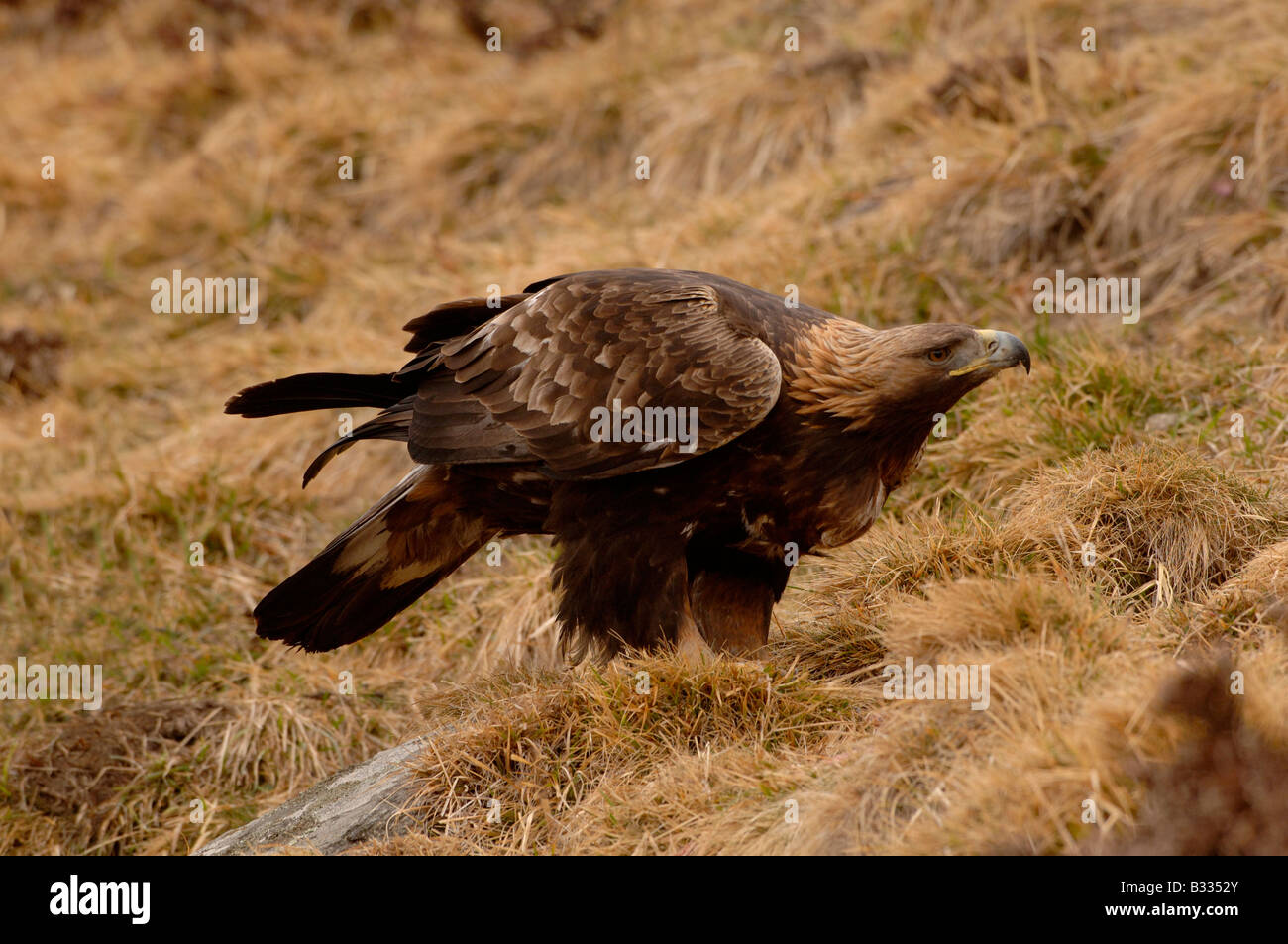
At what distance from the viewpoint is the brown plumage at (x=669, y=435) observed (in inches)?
174

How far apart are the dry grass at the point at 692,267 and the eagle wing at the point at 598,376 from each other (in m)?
0.74

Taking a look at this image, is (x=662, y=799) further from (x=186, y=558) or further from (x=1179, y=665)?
(x=186, y=558)

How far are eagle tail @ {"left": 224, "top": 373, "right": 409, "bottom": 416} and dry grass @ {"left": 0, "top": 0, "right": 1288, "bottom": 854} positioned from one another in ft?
3.74

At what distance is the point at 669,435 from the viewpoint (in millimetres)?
4352

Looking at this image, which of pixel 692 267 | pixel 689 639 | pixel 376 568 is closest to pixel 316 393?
pixel 376 568

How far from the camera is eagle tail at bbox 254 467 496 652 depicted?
5.03m

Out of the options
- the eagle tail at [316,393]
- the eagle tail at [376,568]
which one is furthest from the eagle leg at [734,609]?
the eagle tail at [316,393]

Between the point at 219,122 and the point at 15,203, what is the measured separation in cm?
180

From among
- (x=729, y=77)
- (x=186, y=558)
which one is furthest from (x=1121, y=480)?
Answer: (x=729, y=77)

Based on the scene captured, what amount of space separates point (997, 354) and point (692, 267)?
3.52m

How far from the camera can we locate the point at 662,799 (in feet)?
12.8

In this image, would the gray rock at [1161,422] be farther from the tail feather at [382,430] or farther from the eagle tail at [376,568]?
the tail feather at [382,430]

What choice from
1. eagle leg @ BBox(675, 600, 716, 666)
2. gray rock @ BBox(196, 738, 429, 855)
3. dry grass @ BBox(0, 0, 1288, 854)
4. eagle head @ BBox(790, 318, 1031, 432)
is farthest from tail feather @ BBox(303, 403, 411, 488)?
eagle head @ BBox(790, 318, 1031, 432)
